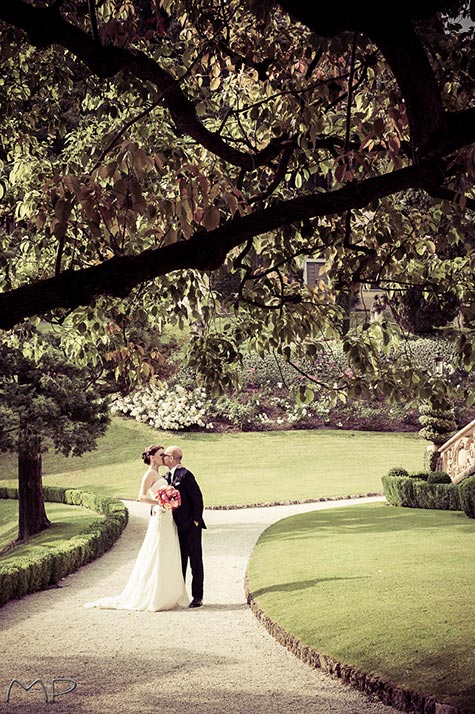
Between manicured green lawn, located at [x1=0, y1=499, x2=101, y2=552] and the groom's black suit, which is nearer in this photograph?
the groom's black suit

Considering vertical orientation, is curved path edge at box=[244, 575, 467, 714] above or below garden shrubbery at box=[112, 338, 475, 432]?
below

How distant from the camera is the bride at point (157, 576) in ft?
41.7

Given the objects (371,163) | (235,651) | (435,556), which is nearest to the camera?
(371,163)

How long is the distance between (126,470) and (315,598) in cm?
2283

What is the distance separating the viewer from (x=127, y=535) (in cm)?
2153

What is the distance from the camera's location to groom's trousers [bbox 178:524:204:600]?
12.6 meters

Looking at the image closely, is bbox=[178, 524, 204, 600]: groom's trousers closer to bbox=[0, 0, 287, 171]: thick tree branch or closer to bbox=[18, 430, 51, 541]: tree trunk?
bbox=[0, 0, 287, 171]: thick tree branch

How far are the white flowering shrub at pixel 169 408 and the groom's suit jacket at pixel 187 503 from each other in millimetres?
25183

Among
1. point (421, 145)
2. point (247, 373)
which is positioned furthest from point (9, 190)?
point (247, 373)

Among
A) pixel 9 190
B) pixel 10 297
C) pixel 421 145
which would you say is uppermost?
pixel 9 190

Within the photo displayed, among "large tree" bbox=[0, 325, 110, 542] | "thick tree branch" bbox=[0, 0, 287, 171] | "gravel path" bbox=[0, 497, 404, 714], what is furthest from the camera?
"large tree" bbox=[0, 325, 110, 542]

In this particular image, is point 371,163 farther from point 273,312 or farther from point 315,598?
point 315,598

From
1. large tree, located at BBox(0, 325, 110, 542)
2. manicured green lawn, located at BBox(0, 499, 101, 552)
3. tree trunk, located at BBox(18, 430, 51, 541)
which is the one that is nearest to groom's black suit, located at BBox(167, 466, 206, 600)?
manicured green lawn, located at BBox(0, 499, 101, 552)

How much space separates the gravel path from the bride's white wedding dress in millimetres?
273
